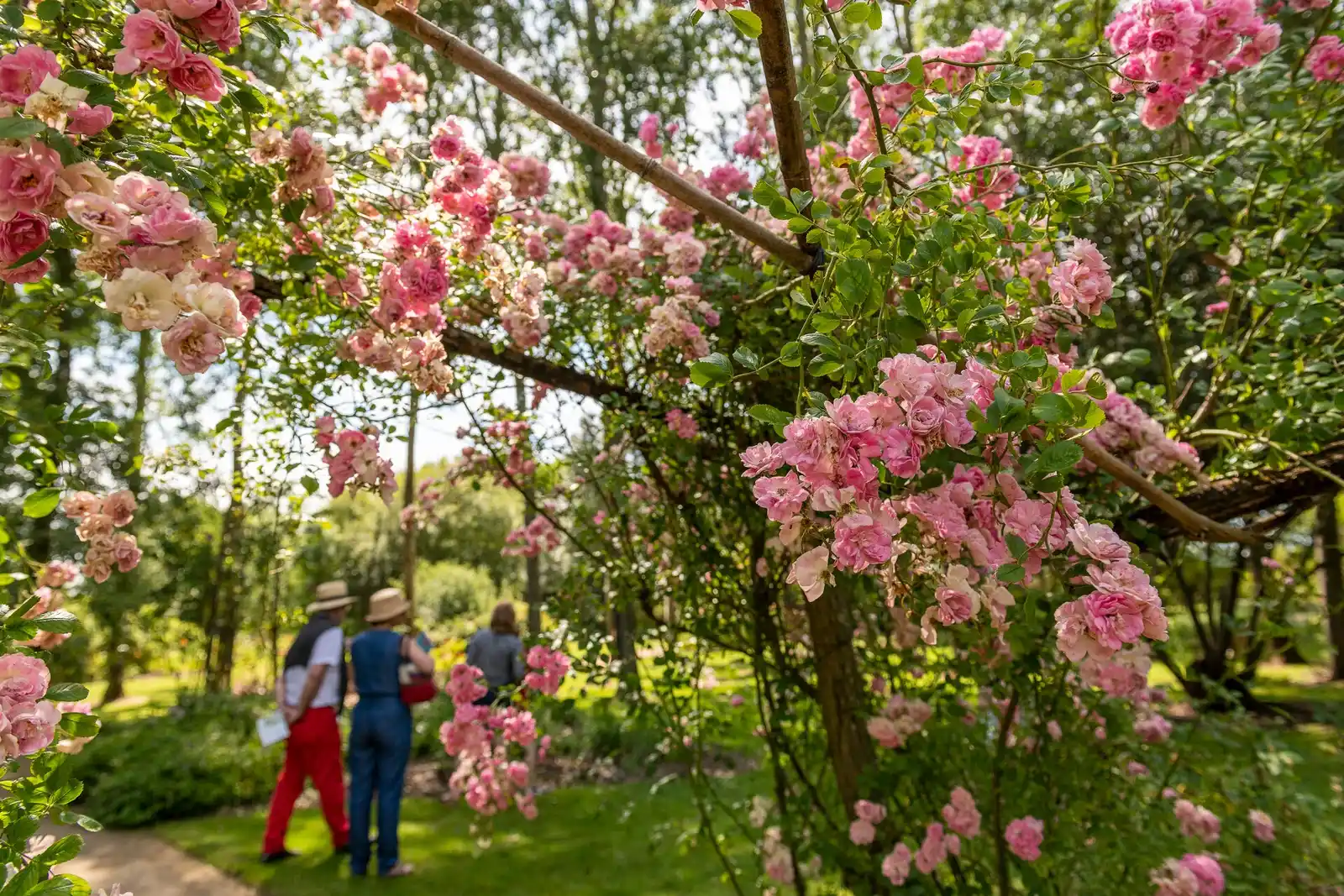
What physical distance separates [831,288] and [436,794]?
22.0 feet

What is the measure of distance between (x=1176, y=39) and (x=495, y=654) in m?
5.45

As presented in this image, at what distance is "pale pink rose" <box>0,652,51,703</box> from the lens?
116 centimetres

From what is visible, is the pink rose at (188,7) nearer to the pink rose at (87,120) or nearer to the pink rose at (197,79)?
the pink rose at (197,79)

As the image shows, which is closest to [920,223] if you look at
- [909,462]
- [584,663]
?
[909,462]

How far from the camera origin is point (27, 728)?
1161 millimetres

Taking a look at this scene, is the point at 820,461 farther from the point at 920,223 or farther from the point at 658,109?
the point at 658,109

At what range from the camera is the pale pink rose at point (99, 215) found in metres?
0.95

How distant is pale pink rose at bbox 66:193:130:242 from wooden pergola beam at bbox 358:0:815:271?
2.29 ft

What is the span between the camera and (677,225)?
282cm

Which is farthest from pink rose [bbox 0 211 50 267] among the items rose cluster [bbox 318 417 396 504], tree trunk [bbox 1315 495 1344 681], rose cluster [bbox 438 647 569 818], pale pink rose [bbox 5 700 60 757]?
tree trunk [bbox 1315 495 1344 681]

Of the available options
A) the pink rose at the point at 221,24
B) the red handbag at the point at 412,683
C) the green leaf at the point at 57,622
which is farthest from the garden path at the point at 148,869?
the pink rose at the point at 221,24

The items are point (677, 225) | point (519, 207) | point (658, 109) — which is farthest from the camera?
point (658, 109)

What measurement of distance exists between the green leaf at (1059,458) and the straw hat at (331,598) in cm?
519

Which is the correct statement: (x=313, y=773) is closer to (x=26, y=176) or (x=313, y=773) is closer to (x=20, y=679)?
(x=20, y=679)
